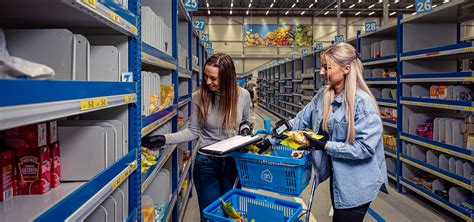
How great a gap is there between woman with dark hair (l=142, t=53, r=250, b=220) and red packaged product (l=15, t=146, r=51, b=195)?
1242 mm

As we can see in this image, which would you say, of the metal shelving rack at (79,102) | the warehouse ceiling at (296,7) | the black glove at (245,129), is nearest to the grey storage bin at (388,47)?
the black glove at (245,129)

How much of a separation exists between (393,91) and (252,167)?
4.19 meters

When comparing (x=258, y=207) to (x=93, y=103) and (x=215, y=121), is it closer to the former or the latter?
(x=215, y=121)

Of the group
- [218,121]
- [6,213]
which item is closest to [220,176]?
[218,121]

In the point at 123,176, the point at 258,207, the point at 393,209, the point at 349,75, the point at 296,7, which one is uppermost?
the point at 296,7

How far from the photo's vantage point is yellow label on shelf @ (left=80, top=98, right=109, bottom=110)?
1.16 meters

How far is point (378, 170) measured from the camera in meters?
2.18

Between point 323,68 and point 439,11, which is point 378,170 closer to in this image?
point 323,68

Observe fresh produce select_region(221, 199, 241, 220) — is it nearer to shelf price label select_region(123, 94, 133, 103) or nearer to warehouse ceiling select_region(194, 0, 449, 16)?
shelf price label select_region(123, 94, 133, 103)

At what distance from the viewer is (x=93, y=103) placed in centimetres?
124

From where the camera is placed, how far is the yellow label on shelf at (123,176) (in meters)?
1.56

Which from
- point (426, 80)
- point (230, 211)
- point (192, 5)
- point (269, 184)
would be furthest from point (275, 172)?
point (192, 5)

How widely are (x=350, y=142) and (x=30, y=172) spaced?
1.60 m

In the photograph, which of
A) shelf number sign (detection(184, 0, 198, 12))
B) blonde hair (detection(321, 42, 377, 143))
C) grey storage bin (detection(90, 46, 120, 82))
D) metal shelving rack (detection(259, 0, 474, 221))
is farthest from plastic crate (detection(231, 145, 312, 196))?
shelf number sign (detection(184, 0, 198, 12))
